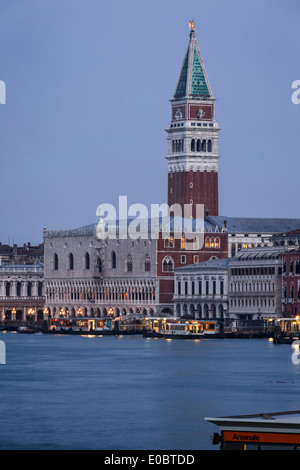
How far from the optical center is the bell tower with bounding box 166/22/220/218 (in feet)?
548

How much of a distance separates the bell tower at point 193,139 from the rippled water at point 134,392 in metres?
52.2

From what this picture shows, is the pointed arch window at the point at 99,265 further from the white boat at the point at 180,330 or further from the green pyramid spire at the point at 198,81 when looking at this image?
the white boat at the point at 180,330

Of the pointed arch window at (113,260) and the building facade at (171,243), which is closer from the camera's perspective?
the building facade at (171,243)

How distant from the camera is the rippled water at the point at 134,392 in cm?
5691

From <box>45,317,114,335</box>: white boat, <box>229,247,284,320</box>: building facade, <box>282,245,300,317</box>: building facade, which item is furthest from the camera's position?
<box>45,317,114,335</box>: white boat

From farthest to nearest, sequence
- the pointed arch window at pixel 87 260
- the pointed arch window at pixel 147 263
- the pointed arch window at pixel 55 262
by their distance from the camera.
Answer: the pointed arch window at pixel 55 262
the pointed arch window at pixel 87 260
the pointed arch window at pixel 147 263

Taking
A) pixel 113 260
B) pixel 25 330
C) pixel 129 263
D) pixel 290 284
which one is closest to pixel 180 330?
pixel 290 284

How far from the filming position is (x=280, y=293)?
136m

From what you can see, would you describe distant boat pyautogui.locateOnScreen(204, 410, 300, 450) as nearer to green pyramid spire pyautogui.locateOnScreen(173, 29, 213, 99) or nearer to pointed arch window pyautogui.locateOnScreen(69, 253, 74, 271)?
green pyramid spire pyautogui.locateOnScreen(173, 29, 213, 99)

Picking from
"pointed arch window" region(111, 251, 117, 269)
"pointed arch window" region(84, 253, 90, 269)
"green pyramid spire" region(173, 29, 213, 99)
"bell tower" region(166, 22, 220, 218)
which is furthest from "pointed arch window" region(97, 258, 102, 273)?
"green pyramid spire" region(173, 29, 213, 99)

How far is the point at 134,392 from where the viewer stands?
73.2 metres

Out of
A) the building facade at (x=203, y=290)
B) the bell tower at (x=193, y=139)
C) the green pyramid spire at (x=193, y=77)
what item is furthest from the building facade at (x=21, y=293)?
the building facade at (x=203, y=290)

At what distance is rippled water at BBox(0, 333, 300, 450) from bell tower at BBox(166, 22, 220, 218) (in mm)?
52202

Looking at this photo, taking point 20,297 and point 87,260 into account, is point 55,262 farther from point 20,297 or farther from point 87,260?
point 20,297
